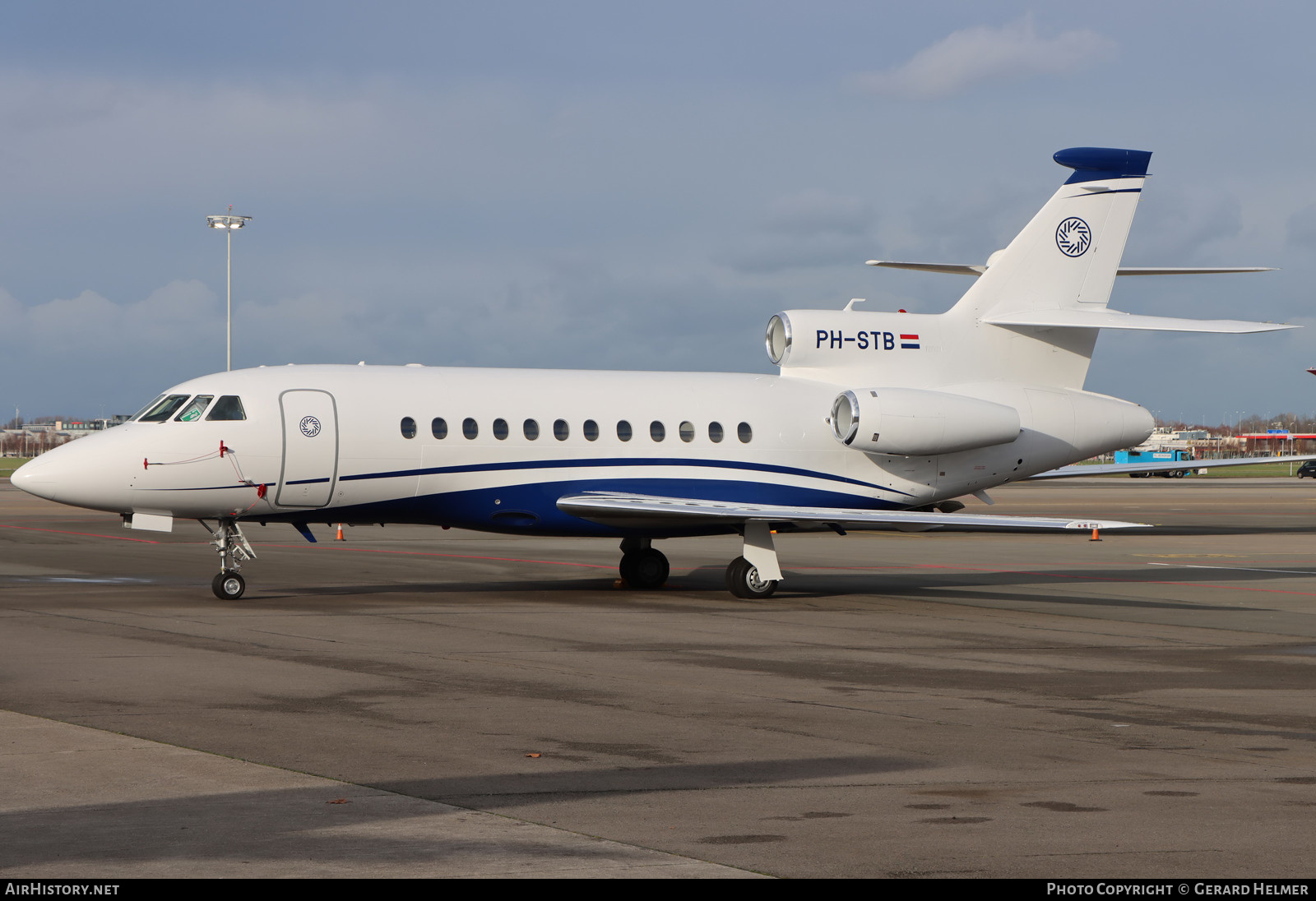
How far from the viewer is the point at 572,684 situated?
12.5 m

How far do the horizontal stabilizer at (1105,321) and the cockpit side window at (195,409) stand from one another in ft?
43.2

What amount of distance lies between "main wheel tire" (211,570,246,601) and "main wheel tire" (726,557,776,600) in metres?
7.43

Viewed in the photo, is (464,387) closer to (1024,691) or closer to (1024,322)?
(1024,322)

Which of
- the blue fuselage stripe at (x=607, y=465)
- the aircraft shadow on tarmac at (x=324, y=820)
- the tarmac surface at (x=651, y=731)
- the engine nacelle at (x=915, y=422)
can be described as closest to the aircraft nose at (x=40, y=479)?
the tarmac surface at (x=651, y=731)

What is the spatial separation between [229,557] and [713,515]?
285 inches

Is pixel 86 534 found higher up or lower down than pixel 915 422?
lower down

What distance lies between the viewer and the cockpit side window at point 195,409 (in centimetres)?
2021

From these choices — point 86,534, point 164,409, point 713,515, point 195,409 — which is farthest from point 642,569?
point 86,534

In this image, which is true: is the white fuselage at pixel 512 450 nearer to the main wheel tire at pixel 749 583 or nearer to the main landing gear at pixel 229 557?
the main landing gear at pixel 229 557

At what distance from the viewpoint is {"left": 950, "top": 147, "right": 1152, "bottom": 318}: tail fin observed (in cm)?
2403

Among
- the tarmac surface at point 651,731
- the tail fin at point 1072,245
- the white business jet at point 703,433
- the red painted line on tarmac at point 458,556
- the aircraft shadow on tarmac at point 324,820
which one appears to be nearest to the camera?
the aircraft shadow on tarmac at point 324,820

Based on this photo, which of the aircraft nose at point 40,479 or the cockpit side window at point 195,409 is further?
the cockpit side window at point 195,409

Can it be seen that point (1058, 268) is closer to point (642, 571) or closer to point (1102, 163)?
point (1102, 163)

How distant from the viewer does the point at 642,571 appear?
23.6 m
